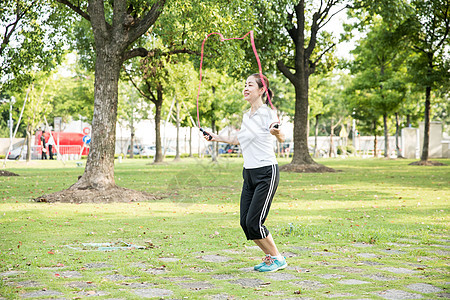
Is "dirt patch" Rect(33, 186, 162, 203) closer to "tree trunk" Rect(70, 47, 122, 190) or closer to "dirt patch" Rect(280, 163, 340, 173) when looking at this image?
"tree trunk" Rect(70, 47, 122, 190)

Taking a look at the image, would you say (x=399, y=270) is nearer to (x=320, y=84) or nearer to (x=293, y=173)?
(x=293, y=173)

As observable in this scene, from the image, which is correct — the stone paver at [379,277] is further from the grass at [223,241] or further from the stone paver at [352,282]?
the stone paver at [352,282]

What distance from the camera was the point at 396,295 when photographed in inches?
166

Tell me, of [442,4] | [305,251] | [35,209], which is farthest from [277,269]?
[442,4]

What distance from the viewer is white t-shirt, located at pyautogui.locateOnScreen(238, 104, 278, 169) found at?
513 cm

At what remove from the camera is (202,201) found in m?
12.4

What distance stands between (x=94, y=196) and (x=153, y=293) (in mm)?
8422

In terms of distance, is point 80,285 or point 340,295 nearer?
point 340,295

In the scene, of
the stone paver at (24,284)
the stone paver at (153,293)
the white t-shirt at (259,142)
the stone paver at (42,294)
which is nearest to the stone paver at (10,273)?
the stone paver at (24,284)

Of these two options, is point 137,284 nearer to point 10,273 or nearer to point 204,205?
point 10,273

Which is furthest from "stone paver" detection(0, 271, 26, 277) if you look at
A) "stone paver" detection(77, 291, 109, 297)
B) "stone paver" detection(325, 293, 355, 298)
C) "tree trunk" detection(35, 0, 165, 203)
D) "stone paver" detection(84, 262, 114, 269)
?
"tree trunk" detection(35, 0, 165, 203)

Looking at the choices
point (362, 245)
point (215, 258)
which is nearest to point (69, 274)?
point (215, 258)

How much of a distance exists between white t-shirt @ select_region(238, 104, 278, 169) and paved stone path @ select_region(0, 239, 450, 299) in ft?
3.90

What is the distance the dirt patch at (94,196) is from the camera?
39.9 ft
